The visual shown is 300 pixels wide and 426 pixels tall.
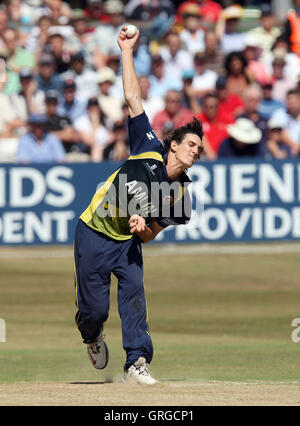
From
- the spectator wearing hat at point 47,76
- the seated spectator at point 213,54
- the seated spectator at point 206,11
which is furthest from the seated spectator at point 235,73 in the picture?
the spectator wearing hat at point 47,76

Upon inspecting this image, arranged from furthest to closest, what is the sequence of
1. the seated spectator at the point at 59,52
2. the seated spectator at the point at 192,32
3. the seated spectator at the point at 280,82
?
1. the seated spectator at the point at 192,32
2. the seated spectator at the point at 280,82
3. the seated spectator at the point at 59,52

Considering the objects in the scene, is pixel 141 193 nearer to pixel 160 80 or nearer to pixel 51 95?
pixel 51 95

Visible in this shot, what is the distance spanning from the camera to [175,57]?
20.7m

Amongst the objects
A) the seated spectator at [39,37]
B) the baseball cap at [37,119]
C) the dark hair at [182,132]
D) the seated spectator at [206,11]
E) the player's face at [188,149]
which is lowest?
the player's face at [188,149]

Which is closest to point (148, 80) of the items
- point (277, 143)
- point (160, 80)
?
point (160, 80)

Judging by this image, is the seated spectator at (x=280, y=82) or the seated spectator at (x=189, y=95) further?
the seated spectator at (x=280, y=82)

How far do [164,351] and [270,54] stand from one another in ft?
39.0

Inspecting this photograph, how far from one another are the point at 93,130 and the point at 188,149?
11208 millimetres

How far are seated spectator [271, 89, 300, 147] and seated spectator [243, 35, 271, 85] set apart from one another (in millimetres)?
1299

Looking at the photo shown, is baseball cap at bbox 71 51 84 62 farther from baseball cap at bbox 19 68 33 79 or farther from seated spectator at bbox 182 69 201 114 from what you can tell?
seated spectator at bbox 182 69 201 114

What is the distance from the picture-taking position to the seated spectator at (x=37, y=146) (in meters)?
18.0

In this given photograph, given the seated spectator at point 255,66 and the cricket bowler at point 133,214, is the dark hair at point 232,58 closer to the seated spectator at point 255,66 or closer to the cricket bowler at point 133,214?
the seated spectator at point 255,66

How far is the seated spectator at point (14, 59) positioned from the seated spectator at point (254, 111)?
4.33 meters

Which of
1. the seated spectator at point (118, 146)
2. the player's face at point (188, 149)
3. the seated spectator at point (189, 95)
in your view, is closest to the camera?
the player's face at point (188, 149)
